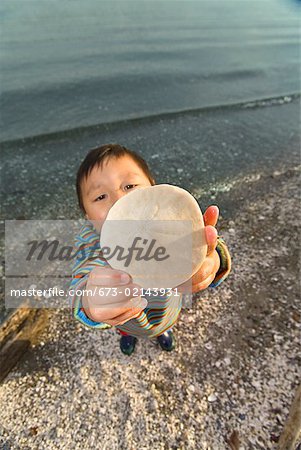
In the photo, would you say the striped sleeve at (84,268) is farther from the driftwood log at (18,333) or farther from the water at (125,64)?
the water at (125,64)

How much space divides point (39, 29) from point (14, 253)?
11.8 m

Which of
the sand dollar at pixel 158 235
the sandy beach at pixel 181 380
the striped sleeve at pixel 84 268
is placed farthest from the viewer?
the sandy beach at pixel 181 380

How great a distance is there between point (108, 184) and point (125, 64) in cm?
888

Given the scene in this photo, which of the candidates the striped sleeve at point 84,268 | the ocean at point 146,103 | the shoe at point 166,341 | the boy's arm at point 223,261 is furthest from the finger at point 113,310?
the ocean at point 146,103

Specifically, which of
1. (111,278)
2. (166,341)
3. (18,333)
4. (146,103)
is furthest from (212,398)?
(146,103)

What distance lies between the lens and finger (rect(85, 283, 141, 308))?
1572mm

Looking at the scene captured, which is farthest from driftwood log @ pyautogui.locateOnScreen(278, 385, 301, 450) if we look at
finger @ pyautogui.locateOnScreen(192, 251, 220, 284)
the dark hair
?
the dark hair

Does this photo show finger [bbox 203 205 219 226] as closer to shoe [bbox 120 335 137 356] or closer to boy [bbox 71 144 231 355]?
boy [bbox 71 144 231 355]

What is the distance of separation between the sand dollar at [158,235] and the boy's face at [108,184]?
1.72 ft

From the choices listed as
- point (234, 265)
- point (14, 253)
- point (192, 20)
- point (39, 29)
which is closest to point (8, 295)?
point (14, 253)

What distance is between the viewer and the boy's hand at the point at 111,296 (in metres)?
1.55

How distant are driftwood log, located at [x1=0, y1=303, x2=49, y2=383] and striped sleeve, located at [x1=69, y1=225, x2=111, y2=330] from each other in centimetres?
99

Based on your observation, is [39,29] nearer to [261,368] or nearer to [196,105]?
[196,105]

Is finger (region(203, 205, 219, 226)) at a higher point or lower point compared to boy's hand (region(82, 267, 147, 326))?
higher
